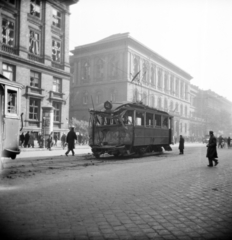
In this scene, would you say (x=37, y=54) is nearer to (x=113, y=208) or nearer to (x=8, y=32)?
(x=8, y=32)

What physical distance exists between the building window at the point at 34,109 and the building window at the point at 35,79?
1.73 m

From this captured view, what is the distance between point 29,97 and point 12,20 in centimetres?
804

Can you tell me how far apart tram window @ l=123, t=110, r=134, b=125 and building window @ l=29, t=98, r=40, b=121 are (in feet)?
53.0

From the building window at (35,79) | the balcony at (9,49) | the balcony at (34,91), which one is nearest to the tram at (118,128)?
A: the balcony at (34,91)

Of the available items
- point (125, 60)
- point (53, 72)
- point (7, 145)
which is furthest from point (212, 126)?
point (7, 145)

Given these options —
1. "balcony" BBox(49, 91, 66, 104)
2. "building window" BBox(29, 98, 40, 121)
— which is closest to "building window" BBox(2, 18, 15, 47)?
"building window" BBox(29, 98, 40, 121)

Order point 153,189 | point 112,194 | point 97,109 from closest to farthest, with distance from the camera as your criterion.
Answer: point 112,194, point 153,189, point 97,109

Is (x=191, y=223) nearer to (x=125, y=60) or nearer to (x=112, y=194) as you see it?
(x=112, y=194)

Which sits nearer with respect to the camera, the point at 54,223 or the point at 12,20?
the point at 54,223

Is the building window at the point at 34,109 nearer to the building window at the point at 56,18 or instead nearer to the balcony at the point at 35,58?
the balcony at the point at 35,58

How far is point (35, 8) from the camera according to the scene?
2653 cm

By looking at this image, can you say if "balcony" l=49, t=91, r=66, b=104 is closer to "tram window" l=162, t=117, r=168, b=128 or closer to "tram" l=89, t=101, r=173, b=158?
"tram window" l=162, t=117, r=168, b=128

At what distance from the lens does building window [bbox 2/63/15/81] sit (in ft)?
81.3

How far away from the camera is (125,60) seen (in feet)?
151
